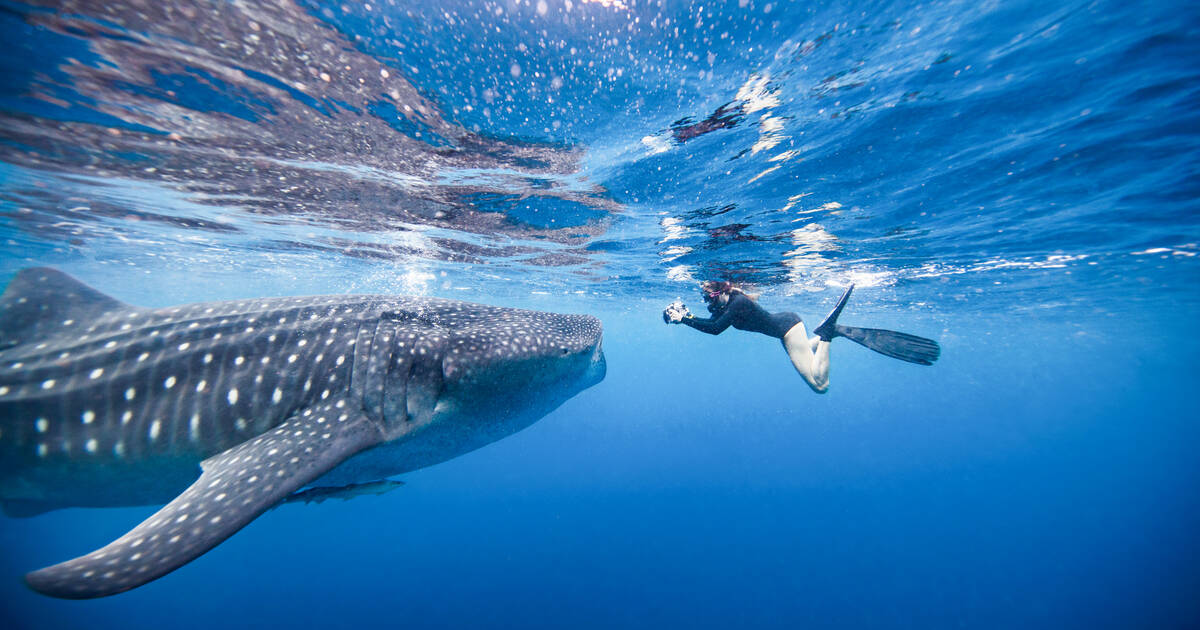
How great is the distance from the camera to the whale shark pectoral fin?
2035 mm

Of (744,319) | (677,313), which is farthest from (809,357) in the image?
(677,313)

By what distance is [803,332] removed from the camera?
25.2 ft

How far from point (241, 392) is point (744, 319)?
7.38 m

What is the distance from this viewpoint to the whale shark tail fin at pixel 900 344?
662 cm

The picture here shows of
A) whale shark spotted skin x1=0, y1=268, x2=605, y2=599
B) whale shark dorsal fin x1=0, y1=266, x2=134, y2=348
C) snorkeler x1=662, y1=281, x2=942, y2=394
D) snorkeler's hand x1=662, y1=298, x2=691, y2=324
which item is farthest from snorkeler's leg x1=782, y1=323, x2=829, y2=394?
whale shark dorsal fin x1=0, y1=266, x2=134, y2=348

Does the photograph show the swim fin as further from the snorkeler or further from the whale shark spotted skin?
the whale shark spotted skin

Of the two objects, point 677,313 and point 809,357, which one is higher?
point 677,313

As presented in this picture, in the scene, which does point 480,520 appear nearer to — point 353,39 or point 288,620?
point 288,620

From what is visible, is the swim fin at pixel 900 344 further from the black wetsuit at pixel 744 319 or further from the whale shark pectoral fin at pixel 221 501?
the whale shark pectoral fin at pixel 221 501

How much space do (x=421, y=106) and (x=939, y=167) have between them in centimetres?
963

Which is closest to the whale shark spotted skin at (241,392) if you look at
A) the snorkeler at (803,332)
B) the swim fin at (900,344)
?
the snorkeler at (803,332)

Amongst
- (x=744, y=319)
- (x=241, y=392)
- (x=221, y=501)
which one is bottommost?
(x=221, y=501)

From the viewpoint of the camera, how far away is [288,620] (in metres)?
15.1

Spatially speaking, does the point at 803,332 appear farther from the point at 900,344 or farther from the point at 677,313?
the point at 677,313
